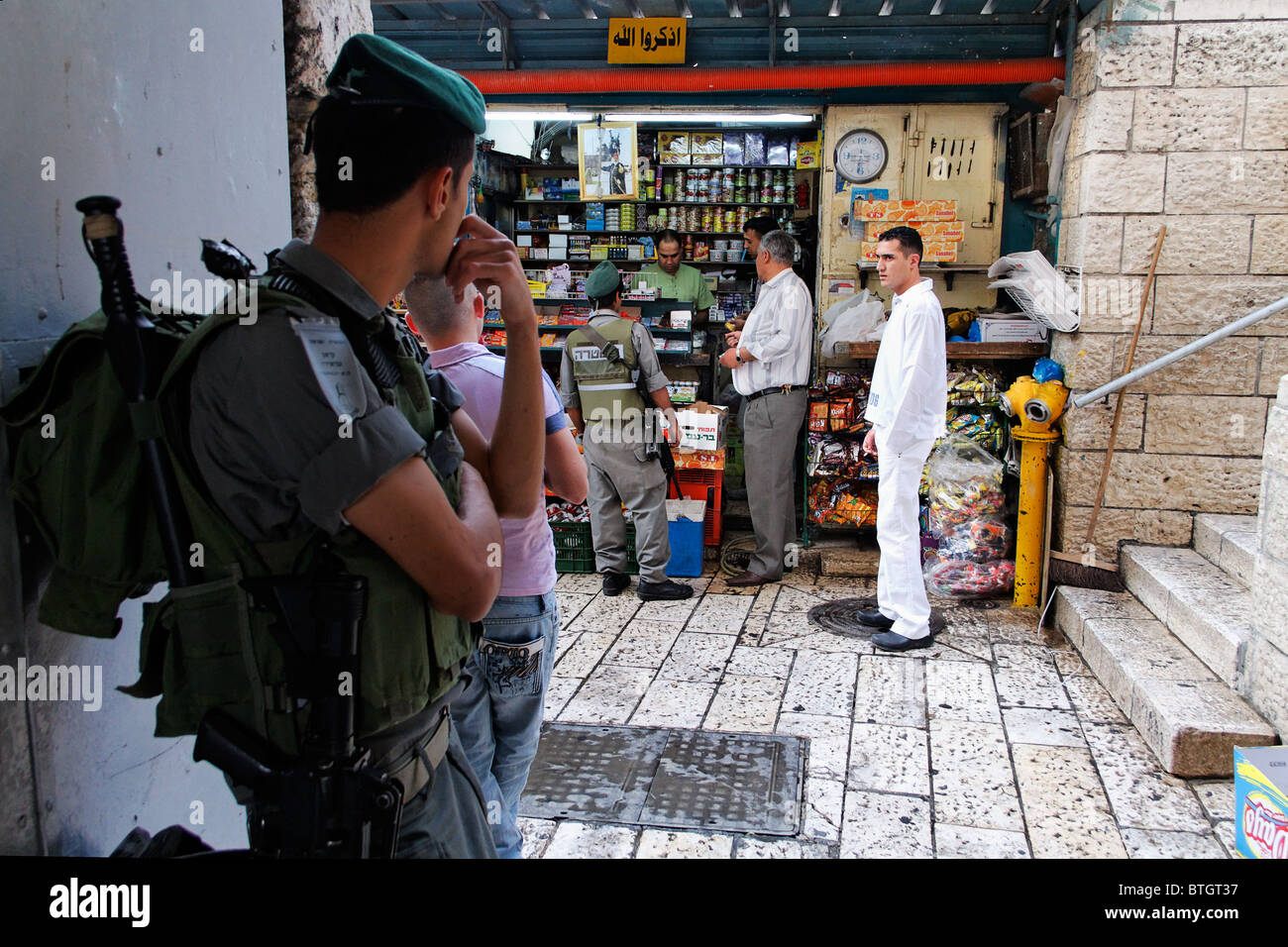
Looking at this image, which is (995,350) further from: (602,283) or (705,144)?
(705,144)

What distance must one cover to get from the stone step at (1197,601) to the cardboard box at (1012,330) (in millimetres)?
1615

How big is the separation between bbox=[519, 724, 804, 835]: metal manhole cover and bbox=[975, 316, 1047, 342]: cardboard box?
3552 millimetres

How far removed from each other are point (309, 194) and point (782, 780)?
2766 millimetres

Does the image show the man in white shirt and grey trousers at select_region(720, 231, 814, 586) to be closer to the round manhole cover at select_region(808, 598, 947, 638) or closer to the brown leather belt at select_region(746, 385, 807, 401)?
the brown leather belt at select_region(746, 385, 807, 401)

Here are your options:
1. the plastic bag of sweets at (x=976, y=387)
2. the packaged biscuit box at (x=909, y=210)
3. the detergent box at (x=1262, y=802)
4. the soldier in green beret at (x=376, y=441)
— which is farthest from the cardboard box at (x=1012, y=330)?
the soldier in green beret at (x=376, y=441)

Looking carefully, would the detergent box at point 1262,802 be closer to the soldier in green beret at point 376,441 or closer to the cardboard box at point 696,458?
the soldier in green beret at point 376,441

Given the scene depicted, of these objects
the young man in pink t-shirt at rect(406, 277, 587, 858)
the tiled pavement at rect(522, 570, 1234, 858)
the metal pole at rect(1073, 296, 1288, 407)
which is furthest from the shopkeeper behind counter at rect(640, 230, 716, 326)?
the young man in pink t-shirt at rect(406, 277, 587, 858)

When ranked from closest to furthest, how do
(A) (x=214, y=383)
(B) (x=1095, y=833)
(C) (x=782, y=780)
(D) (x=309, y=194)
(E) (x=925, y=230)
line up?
(A) (x=214, y=383) → (D) (x=309, y=194) → (B) (x=1095, y=833) → (C) (x=782, y=780) → (E) (x=925, y=230)

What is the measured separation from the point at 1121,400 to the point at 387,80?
5165mm

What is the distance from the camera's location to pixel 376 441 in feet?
4.07

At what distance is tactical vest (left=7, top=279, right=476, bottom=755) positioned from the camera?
1277 millimetres
